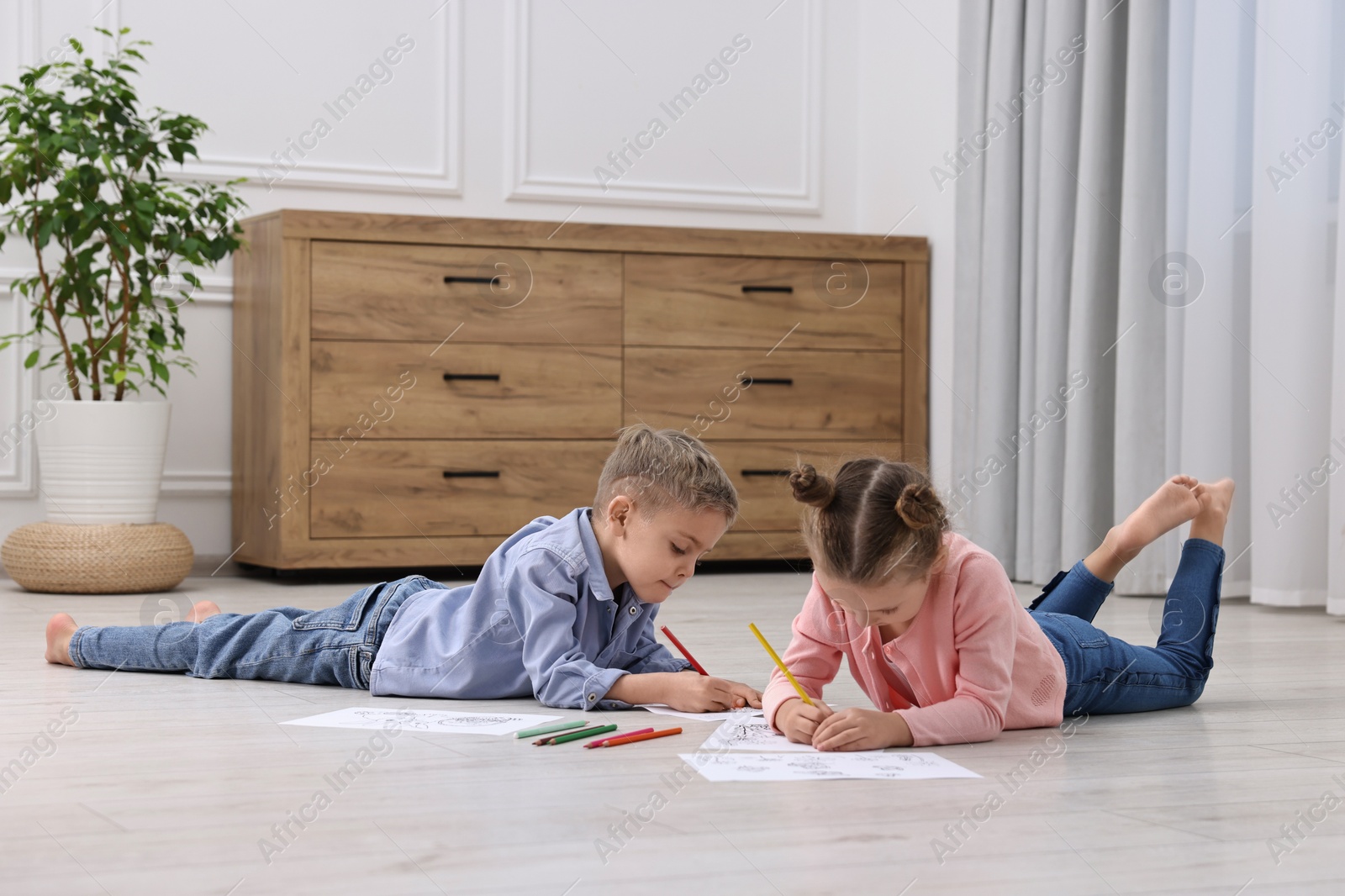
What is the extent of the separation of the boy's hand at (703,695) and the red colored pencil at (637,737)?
Answer: 10 cm

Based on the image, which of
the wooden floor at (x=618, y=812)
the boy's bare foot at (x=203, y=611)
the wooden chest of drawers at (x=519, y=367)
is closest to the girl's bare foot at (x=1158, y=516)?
the wooden floor at (x=618, y=812)

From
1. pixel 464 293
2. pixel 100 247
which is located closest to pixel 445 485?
pixel 464 293

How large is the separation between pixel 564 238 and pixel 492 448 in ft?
1.90

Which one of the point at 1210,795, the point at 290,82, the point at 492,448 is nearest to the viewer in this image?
the point at 1210,795

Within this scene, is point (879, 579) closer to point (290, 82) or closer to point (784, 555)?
point (784, 555)

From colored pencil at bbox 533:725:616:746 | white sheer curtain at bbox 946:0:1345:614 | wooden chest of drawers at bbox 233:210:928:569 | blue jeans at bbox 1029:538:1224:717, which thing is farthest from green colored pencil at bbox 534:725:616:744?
wooden chest of drawers at bbox 233:210:928:569

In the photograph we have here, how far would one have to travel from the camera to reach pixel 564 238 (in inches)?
140

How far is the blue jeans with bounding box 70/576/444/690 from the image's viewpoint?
6.18 ft

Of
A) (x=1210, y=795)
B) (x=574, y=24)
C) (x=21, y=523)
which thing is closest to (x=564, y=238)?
(x=574, y=24)

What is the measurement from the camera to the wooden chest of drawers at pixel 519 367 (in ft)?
11.1

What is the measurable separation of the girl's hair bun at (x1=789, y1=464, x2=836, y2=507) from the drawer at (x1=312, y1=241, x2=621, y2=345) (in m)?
2.22

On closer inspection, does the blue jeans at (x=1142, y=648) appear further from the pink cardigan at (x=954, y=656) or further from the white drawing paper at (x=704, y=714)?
the white drawing paper at (x=704, y=714)

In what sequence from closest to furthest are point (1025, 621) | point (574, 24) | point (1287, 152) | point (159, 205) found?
point (1025, 621), point (1287, 152), point (159, 205), point (574, 24)

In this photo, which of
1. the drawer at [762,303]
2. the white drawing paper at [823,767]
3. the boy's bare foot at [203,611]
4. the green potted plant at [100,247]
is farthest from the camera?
the drawer at [762,303]
